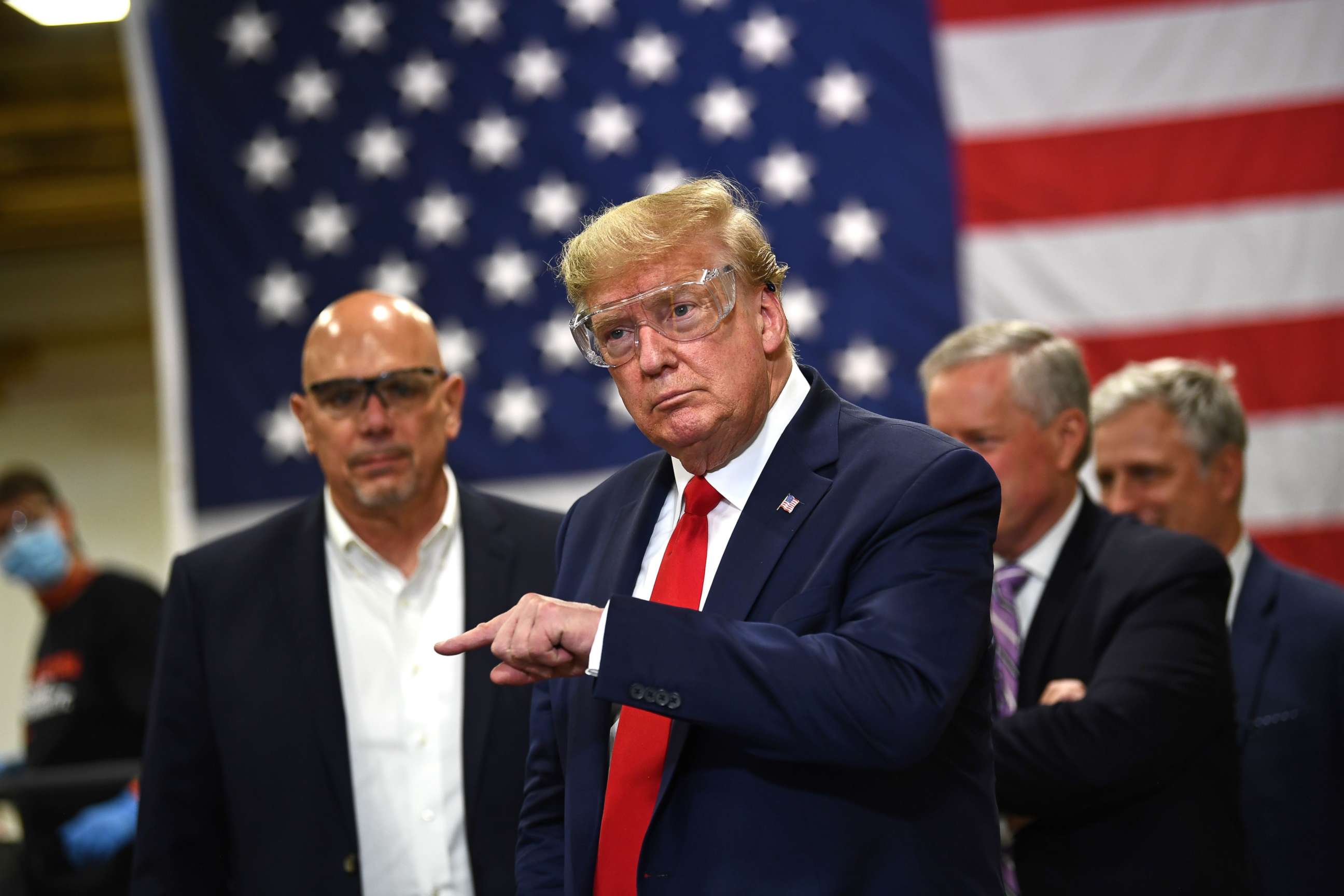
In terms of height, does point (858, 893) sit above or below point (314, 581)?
below

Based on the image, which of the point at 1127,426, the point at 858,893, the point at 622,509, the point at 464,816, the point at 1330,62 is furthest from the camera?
the point at 1330,62

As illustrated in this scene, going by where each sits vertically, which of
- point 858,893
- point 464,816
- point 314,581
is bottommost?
point 464,816

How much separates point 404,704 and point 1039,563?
117cm

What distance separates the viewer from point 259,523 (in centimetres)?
257

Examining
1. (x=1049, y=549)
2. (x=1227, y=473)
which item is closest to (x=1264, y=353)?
(x=1227, y=473)

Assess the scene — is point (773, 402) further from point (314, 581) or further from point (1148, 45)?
point (1148, 45)

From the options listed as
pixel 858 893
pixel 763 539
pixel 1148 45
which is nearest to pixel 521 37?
pixel 1148 45

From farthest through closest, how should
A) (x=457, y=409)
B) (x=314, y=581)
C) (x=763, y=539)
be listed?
(x=457, y=409), (x=314, y=581), (x=763, y=539)

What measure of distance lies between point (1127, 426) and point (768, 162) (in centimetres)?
166

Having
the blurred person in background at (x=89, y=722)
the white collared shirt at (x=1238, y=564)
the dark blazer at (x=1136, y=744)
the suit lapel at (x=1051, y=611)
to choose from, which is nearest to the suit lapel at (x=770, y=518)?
the dark blazer at (x=1136, y=744)

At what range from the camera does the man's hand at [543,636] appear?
4.33 ft

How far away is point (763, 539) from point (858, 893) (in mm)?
399

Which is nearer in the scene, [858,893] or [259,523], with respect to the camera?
[858,893]

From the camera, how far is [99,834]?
389cm
